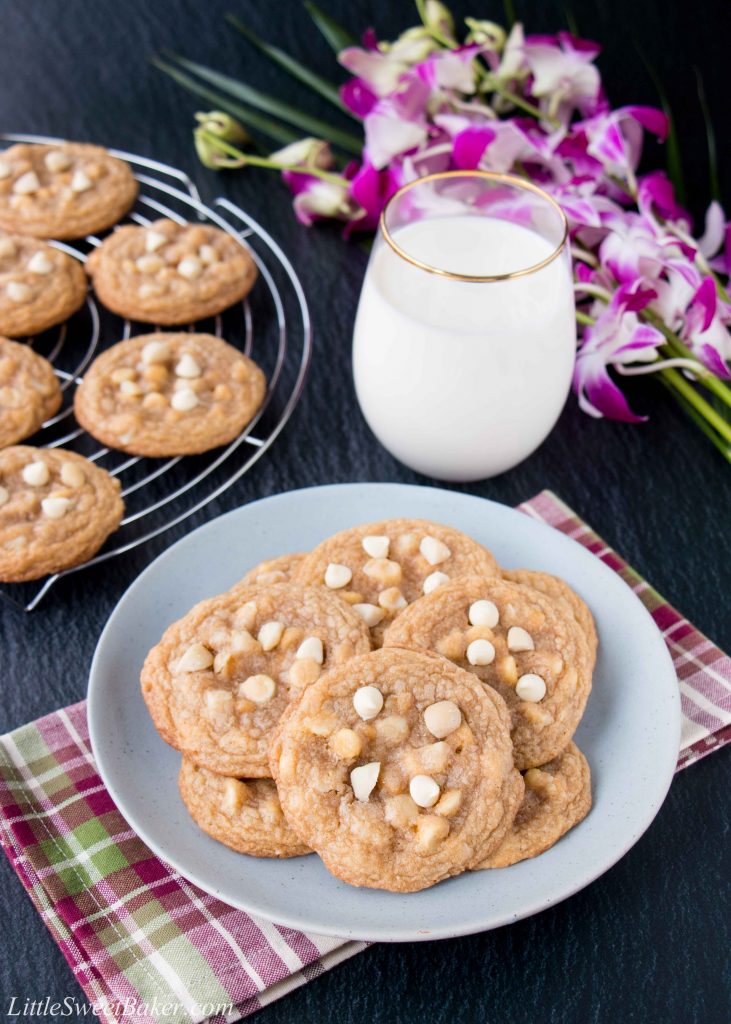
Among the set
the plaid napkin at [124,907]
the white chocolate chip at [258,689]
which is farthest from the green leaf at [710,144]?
the white chocolate chip at [258,689]

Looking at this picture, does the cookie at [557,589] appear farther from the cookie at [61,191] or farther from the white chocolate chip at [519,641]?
the cookie at [61,191]

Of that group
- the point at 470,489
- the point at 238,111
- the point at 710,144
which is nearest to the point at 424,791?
the point at 470,489

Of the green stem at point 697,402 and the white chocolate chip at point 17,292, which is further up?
the white chocolate chip at point 17,292

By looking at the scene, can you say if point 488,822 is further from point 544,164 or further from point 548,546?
point 544,164

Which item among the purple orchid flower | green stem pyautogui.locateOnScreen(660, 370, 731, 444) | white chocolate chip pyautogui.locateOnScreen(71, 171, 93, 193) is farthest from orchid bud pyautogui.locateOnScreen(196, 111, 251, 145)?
green stem pyautogui.locateOnScreen(660, 370, 731, 444)

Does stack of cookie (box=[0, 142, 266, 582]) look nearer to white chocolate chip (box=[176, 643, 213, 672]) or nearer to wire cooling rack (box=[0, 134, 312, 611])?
wire cooling rack (box=[0, 134, 312, 611])

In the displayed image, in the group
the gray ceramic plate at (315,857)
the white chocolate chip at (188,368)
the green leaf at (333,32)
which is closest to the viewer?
the gray ceramic plate at (315,857)

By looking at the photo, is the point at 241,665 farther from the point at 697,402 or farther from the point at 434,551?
the point at 697,402

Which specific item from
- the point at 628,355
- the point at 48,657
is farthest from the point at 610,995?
the point at 628,355
